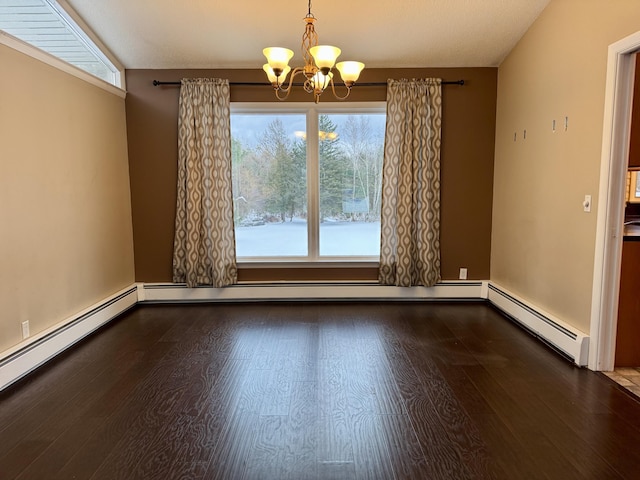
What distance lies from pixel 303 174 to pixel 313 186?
185mm

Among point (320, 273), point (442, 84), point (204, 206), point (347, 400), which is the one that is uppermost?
point (442, 84)

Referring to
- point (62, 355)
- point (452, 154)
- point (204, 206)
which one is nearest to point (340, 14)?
point (452, 154)

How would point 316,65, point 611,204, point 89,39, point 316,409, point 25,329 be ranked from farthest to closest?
point 89,39, point 25,329, point 611,204, point 316,65, point 316,409

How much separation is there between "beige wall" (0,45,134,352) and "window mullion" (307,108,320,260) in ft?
6.71

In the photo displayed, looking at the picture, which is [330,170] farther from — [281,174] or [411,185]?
[411,185]

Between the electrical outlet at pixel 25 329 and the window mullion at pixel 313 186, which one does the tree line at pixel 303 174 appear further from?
the electrical outlet at pixel 25 329

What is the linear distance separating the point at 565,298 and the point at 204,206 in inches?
142

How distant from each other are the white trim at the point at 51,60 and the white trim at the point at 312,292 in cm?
217

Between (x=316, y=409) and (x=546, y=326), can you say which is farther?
(x=546, y=326)

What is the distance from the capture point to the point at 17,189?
2.85 metres

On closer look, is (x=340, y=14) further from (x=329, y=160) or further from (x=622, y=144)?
(x=622, y=144)

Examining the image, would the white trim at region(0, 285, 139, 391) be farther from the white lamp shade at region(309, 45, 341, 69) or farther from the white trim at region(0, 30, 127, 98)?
the white lamp shade at region(309, 45, 341, 69)

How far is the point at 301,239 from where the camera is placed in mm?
4824

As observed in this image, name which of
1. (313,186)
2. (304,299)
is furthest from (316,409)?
(313,186)
